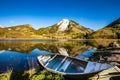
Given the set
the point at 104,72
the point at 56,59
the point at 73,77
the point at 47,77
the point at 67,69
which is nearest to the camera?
the point at 104,72

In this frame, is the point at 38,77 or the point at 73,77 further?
the point at 38,77

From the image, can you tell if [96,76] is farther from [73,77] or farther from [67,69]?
[67,69]

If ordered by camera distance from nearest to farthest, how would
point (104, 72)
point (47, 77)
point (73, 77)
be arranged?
point (104, 72) → point (73, 77) → point (47, 77)

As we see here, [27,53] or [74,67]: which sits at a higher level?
[74,67]

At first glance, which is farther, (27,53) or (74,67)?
(27,53)

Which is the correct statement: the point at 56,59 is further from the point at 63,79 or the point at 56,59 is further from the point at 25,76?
the point at 63,79

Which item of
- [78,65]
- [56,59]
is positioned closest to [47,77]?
[78,65]

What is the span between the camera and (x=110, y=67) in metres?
15.9

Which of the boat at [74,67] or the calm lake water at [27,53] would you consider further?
the calm lake water at [27,53]

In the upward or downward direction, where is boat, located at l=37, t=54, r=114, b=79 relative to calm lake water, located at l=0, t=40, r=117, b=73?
upward

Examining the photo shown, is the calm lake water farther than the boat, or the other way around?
the calm lake water

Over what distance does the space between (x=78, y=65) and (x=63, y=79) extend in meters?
5.68

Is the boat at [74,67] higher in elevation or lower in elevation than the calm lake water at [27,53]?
higher

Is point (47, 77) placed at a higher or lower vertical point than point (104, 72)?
lower
